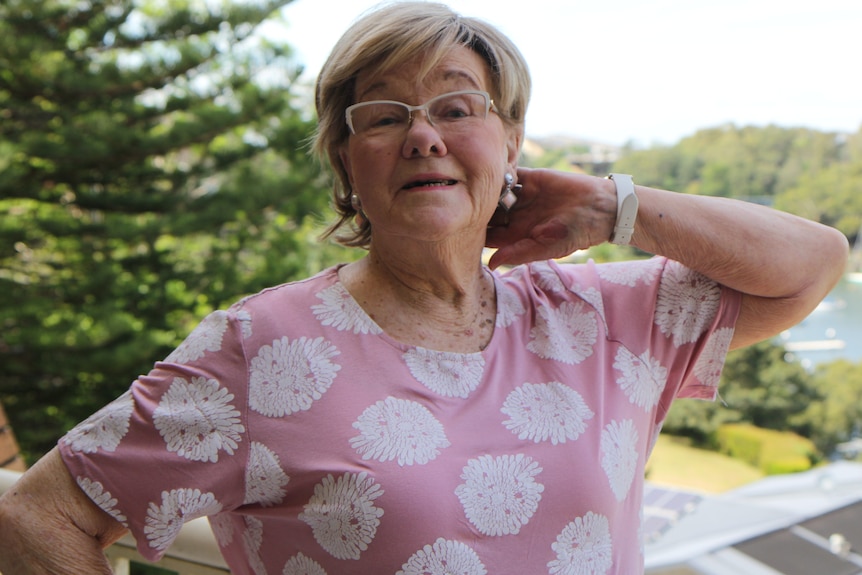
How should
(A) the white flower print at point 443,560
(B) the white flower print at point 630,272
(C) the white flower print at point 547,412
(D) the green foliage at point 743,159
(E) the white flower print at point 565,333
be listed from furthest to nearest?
(D) the green foliage at point 743,159 → (B) the white flower print at point 630,272 → (E) the white flower print at point 565,333 → (C) the white flower print at point 547,412 → (A) the white flower print at point 443,560

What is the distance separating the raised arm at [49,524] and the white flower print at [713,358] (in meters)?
0.90

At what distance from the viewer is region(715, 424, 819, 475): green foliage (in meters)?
18.3

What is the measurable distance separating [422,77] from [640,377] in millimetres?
550

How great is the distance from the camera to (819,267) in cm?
116

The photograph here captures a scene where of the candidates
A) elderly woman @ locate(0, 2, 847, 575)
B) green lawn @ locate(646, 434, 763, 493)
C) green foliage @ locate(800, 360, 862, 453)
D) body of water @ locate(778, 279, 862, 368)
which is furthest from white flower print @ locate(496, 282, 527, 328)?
green foliage @ locate(800, 360, 862, 453)

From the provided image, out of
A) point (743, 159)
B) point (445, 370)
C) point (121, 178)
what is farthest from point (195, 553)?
point (743, 159)

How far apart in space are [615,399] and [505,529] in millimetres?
270

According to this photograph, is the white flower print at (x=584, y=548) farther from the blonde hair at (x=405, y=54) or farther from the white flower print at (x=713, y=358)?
the blonde hair at (x=405, y=54)

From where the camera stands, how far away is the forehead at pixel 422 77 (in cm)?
104

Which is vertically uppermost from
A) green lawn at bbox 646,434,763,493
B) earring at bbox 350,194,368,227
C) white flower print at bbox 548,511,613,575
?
earring at bbox 350,194,368,227

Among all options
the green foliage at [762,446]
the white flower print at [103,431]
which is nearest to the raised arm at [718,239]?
the white flower print at [103,431]

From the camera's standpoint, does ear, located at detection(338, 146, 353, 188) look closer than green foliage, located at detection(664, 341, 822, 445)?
Yes

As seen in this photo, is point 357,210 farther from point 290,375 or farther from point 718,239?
point 718,239

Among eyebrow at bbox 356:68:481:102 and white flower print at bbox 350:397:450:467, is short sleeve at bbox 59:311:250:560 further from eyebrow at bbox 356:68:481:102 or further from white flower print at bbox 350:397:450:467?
eyebrow at bbox 356:68:481:102
